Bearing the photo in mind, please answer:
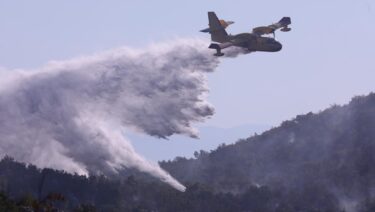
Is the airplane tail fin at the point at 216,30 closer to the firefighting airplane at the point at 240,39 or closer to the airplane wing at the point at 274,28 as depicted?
the firefighting airplane at the point at 240,39

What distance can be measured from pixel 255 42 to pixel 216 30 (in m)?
4.01

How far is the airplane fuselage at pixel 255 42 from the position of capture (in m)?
93.5

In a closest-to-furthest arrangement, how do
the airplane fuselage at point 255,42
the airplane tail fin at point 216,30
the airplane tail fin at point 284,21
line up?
the airplane fuselage at point 255,42 < the airplane tail fin at point 216,30 < the airplane tail fin at point 284,21

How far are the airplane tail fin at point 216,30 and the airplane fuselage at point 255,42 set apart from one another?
843mm

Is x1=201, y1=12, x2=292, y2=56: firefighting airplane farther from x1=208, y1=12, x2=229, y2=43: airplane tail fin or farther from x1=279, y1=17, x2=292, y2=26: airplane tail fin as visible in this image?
x1=279, y1=17, x2=292, y2=26: airplane tail fin

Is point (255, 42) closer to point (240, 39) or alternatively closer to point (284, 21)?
point (240, 39)

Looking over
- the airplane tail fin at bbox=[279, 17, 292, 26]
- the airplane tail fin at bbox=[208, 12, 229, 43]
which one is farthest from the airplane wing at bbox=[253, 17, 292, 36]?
the airplane tail fin at bbox=[208, 12, 229, 43]

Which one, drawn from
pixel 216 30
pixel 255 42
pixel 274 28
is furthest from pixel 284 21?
pixel 216 30

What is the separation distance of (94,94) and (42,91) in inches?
244

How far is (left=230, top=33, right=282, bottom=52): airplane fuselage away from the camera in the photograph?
9350 centimetres

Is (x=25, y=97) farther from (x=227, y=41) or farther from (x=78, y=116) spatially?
(x=227, y=41)

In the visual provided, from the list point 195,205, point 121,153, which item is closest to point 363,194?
point 195,205

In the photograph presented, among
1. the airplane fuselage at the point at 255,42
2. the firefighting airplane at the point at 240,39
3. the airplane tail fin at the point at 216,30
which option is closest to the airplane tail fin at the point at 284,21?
the firefighting airplane at the point at 240,39

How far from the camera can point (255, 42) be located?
94250 millimetres
